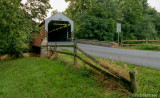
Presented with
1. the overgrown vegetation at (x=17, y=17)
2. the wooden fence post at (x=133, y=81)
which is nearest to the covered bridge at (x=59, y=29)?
the overgrown vegetation at (x=17, y=17)

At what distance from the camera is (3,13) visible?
15.8ft

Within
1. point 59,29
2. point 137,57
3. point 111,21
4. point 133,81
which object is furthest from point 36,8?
point 111,21

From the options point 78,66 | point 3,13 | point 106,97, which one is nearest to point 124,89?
point 106,97

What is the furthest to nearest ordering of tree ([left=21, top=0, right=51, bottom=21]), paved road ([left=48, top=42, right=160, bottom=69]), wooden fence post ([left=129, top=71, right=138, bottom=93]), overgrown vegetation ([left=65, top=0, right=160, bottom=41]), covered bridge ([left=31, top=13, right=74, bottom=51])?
1. overgrown vegetation ([left=65, top=0, right=160, bottom=41])
2. covered bridge ([left=31, top=13, right=74, bottom=51])
3. tree ([left=21, top=0, right=51, bottom=21])
4. paved road ([left=48, top=42, right=160, bottom=69])
5. wooden fence post ([left=129, top=71, right=138, bottom=93])

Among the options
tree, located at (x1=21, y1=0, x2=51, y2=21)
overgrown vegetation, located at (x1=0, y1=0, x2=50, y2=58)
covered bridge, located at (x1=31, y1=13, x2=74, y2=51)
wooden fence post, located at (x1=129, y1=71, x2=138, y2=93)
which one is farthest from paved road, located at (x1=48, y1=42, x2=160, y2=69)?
covered bridge, located at (x1=31, y1=13, x2=74, y2=51)

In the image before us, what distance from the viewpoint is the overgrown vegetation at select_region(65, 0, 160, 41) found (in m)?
20.3

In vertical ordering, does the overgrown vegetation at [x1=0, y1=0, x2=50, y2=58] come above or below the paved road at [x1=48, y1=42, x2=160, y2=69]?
above

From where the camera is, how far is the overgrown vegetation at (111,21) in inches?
801

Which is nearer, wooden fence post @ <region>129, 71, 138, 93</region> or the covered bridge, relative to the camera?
wooden fence post @ <region>129, 71, 138, 93</region>

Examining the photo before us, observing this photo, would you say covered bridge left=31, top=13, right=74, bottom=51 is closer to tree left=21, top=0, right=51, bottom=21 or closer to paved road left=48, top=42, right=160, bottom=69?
tree left=21, top=0, right=51, bottom=21

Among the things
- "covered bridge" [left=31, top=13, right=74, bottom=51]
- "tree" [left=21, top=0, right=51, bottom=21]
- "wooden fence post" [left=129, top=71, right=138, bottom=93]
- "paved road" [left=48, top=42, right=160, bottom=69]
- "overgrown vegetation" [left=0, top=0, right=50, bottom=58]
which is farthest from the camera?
"covered bridge" [left=31, top=13, right=74, bottom=51]

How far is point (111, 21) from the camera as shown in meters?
21.2

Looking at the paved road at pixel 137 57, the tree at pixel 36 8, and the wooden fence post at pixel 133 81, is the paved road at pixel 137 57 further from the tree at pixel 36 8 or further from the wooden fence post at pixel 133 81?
the tree at pixel 36 8

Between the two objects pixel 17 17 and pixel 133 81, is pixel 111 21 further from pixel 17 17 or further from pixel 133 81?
pixel 133 81
